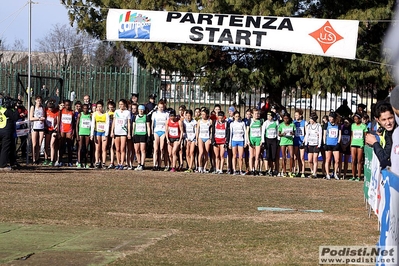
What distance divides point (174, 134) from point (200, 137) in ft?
2.60

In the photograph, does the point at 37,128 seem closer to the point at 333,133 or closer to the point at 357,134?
the point at 333,133

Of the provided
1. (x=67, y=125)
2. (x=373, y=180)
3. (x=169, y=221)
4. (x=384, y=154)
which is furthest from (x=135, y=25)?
(x=384, y=154)

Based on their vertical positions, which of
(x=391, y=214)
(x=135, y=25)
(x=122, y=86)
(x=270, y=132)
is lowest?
(x=270, y=132)

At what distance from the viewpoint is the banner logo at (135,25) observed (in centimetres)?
2427

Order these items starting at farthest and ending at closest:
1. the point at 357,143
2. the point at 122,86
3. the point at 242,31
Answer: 1. the point at 122,86
2. the point at 242,31
3. the point at 357,143

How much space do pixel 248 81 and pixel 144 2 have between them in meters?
4.58

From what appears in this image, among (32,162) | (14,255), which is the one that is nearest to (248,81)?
(32,162)

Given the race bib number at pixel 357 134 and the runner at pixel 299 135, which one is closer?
the race bib number at pixel 357 134

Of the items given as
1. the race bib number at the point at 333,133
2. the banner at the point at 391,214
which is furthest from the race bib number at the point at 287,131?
the banner at the point at 391,214

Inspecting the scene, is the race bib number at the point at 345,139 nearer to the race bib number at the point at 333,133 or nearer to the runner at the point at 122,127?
the race bib number at the point at 333,133

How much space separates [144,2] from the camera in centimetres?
2756

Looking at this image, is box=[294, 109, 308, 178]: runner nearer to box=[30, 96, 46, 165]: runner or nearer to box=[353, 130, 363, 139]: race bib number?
box=[353, 130, 363, 139]: race bib number

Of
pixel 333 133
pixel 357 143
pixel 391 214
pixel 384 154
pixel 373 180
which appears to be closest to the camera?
pixel 391 214

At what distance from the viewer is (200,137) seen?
2361cm
